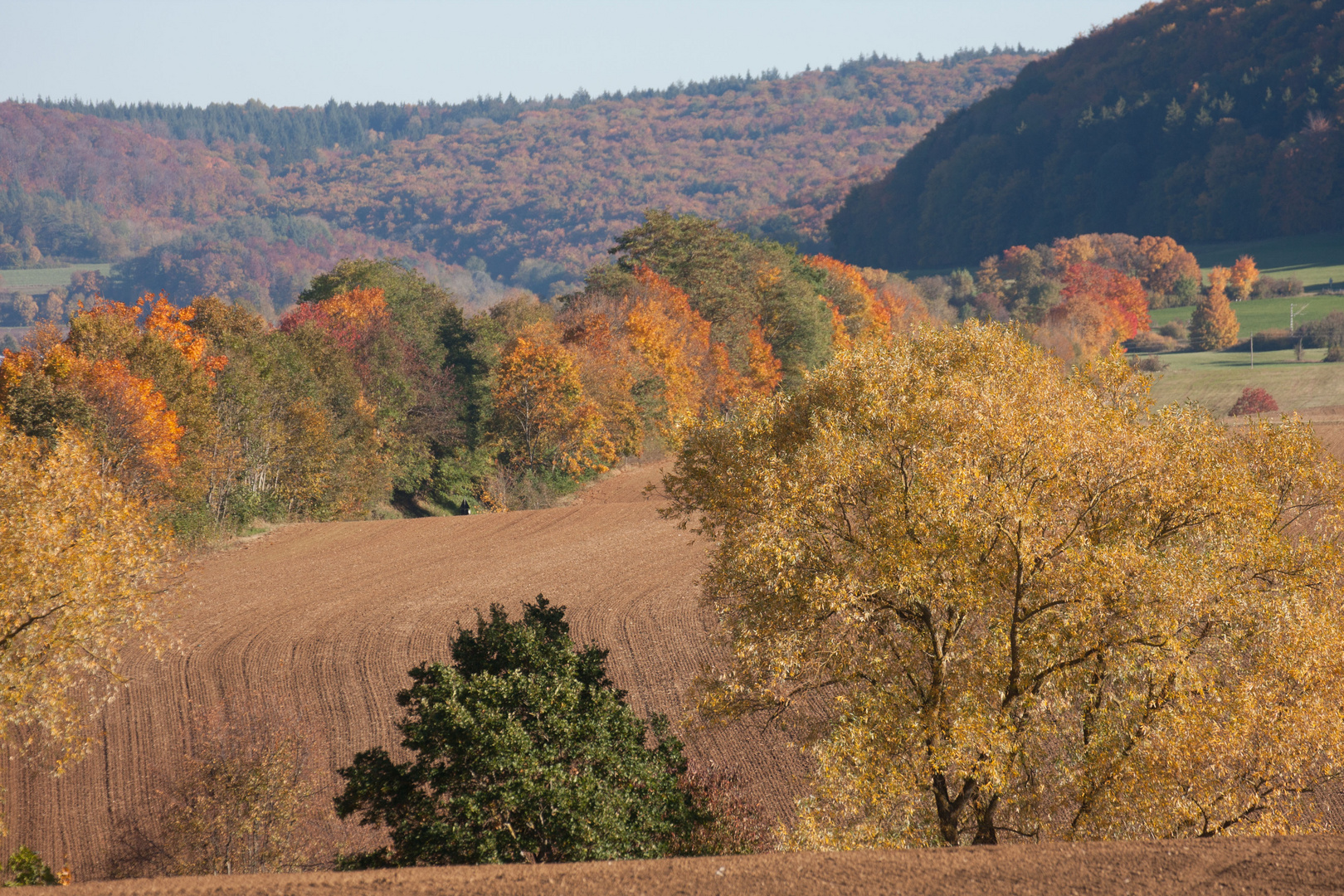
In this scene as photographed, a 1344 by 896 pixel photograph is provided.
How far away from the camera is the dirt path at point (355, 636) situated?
22656 mm

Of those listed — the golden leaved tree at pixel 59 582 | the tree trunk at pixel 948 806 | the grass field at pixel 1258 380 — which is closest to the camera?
the tree trunk at pixel 948 806

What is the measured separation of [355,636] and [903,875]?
21.8 m

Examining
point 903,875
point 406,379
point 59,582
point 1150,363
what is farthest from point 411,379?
point 1150,363

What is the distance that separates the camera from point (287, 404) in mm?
50469

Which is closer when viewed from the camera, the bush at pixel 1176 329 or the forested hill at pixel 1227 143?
the bush at pixel 1176 329

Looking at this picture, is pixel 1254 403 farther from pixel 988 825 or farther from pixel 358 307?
pixel 988 825

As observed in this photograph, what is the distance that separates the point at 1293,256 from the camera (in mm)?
145500

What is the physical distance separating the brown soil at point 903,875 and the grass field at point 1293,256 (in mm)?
140044

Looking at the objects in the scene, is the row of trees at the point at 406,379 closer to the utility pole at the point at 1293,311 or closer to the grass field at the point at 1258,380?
the grass field at the point at 1258,380

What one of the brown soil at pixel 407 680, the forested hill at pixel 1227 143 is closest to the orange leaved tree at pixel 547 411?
the brown soil at pixel 407 680

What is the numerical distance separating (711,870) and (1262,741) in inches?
319

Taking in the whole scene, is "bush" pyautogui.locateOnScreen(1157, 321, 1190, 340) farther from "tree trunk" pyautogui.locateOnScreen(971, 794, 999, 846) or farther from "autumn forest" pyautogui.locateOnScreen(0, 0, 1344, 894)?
"tree trunk" pyautogui.locateOnScreen(971, 794, 999, 846)

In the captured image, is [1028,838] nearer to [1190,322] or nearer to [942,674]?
[942,674]

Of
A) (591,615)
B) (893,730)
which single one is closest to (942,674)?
(893,730)
